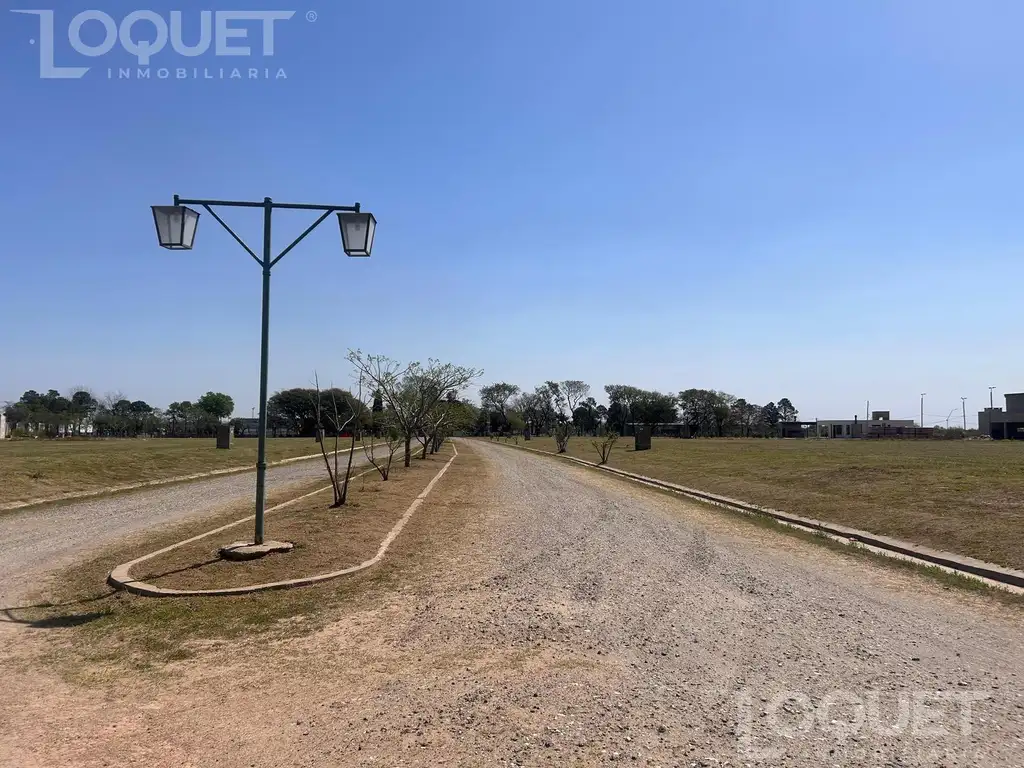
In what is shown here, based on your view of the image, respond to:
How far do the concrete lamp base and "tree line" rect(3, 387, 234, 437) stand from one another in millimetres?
91793

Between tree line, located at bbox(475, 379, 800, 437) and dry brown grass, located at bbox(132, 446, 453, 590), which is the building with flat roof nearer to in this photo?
tree line, located at bbox(475, 379, 800, 437)

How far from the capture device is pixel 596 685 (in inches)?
174

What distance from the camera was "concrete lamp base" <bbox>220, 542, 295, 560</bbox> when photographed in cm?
809

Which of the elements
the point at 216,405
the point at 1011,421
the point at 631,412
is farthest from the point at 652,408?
the point at 216,405

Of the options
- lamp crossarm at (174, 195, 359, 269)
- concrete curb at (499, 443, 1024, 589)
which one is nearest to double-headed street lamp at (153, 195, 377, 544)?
lamp crossarm at (174, 195, 359, 269)

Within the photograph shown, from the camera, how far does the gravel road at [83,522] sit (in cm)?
855

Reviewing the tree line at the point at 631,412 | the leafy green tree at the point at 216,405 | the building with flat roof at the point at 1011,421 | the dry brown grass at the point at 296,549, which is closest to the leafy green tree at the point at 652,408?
the tree line at the point at 631,412

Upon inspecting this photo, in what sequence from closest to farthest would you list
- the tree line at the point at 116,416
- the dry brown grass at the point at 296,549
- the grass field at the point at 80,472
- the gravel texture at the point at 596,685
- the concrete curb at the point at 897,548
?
the gravel texture at the point at 596,685 → the dry brown grass at the point at 296,549 → the concrete curb at the point at 897,548 → the grass field at the point at 80,472 → the tree line at the point at 116,416

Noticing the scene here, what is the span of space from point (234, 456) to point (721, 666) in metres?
31.4

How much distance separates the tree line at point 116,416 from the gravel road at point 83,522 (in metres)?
81.3

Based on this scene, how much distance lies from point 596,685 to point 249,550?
17.1 feet

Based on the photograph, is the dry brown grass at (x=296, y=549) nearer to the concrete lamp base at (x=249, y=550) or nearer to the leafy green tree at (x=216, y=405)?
the concrete lamp base at (x=249, y=550)

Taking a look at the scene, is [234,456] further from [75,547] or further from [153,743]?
[153,743]

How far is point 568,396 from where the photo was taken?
115 m
